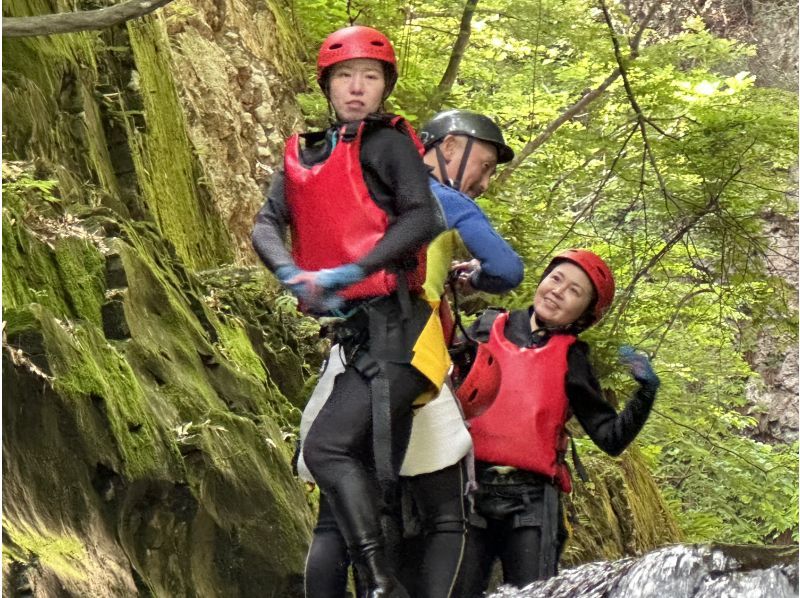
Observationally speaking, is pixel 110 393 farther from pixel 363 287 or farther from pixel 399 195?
pixel 399 195

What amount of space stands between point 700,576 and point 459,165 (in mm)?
1713

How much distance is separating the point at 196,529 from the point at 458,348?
1.27 metres

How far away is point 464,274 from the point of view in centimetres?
382

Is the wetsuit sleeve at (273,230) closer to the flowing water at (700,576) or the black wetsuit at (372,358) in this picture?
the black wetsuit at (372,358)

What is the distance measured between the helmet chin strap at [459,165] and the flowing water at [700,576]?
148 cm

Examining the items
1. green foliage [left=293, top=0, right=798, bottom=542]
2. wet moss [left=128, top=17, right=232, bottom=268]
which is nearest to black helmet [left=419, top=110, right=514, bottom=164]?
green foliage [left=293, top=0, right=798, bottom=542]

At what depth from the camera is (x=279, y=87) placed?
10648 millimetres

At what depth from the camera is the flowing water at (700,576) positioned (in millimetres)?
2848

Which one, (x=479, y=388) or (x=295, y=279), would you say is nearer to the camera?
(x=295, y=279)

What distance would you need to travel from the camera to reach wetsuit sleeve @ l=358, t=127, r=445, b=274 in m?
3.28

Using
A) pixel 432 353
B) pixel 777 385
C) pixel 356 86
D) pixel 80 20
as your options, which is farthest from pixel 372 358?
pixel 777 385

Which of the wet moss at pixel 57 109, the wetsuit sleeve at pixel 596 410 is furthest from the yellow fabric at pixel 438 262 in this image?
the wet moss at pixel 57 109

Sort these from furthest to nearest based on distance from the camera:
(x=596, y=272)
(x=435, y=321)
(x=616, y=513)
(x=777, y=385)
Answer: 1. (x=777, y=385)
2. (x=616, y=513)
3. (x=596, y=272)
4. (x=435, y=321)

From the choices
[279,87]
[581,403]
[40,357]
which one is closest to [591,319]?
[581,403]
